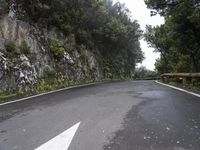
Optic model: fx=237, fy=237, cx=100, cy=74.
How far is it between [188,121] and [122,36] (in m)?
30.6

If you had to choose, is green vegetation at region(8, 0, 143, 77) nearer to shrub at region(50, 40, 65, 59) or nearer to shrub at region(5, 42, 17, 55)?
shrub at region(50, 40, 65, 59)

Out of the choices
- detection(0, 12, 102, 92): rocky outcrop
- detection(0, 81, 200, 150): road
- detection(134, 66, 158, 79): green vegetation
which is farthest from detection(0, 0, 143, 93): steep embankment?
detection(134, 66, 158, 79): green vegetation

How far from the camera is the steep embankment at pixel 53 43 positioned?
14156 millimetres

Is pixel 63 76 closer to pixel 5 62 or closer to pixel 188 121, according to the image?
pixel 5 62

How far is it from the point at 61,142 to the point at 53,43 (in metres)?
16.7

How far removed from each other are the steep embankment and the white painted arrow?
27.2 ft

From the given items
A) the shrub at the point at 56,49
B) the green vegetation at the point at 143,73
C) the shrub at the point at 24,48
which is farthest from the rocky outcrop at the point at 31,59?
the green vegetation at the point at 143,73

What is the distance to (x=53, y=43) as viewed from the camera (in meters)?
20.2

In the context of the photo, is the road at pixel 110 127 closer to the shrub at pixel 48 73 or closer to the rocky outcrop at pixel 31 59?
the rocky outcrop at pixel 31 59

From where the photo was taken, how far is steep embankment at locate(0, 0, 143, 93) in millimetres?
14156

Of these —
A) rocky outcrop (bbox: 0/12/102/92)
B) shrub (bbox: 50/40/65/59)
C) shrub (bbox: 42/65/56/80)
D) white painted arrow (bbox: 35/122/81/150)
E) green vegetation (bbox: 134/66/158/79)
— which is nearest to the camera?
white painted arrow (bbox: 35/122/81/150)

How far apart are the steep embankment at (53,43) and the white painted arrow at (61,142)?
8299 millimetres

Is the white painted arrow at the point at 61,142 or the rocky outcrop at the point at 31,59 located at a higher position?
the rocky outcrop at the point at 31,59

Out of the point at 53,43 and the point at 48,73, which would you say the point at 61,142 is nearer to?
the point at 48,73
